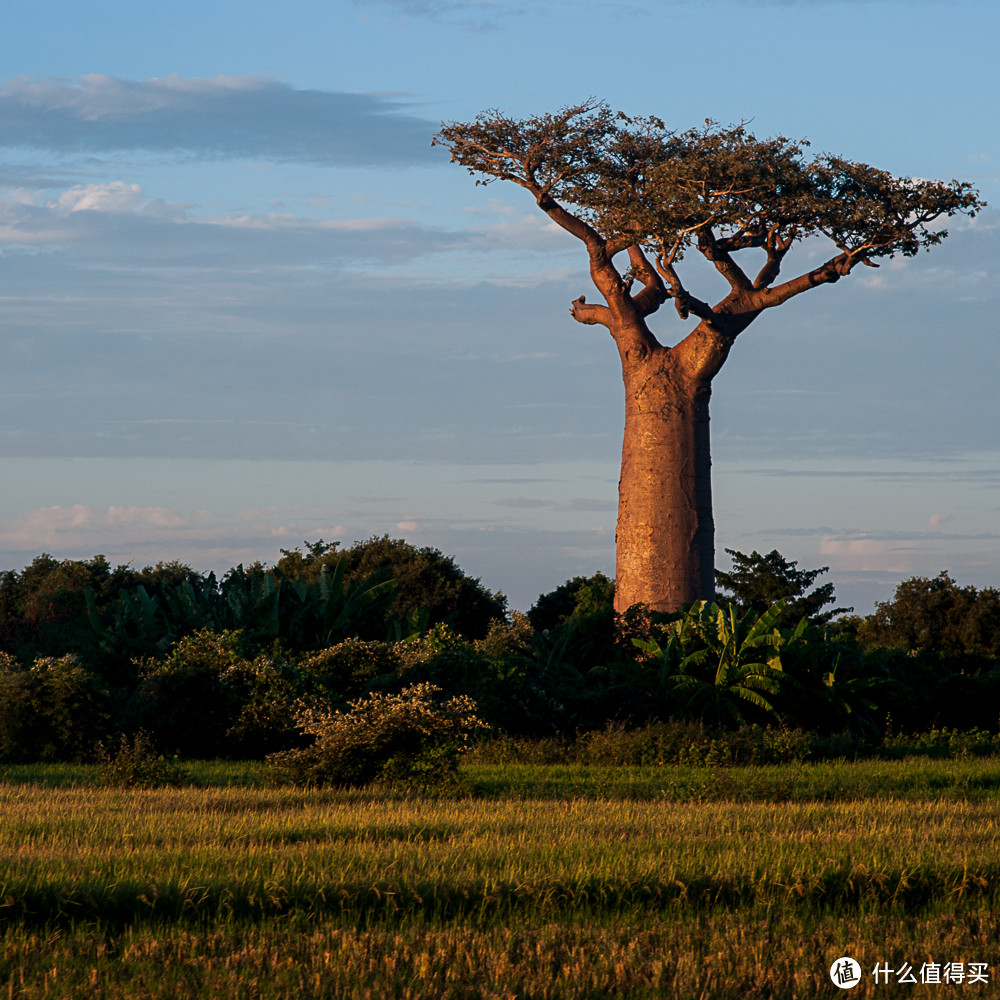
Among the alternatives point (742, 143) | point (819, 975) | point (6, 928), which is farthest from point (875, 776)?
point (742, 143)

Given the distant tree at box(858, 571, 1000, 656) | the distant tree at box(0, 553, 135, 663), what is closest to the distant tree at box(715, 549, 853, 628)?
the distant tree at box(858, 571, 1000, 656)

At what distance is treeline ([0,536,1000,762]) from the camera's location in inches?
688

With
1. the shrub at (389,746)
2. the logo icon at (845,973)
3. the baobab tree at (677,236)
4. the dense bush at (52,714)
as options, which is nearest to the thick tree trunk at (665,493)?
the baobab tree at (677,236)

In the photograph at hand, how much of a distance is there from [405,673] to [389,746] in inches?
176

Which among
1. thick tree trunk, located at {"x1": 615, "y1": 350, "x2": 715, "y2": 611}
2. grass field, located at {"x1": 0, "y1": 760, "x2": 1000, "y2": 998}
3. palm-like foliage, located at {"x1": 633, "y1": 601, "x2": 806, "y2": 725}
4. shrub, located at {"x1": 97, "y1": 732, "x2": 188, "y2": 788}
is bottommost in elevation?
shrub, located at {"x1": 97, "y1": 732, "x2": 188, "y2": 788}

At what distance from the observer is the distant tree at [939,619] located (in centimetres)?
3791

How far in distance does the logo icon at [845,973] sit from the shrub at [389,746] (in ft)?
25.8

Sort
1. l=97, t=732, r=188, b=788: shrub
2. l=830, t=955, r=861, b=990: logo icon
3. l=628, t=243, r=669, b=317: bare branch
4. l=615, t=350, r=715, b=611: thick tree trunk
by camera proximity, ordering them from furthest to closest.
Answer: l=628, t=243, r=669, b=317: bare branch
l=615, t=350, r=715, b=611: thick tree trunk
l=97, t=732, r=188, b=788: shrub
l=830, t=955, r=861, b=990: logo icon

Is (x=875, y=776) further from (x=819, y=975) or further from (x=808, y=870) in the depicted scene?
(x=819, y=975)

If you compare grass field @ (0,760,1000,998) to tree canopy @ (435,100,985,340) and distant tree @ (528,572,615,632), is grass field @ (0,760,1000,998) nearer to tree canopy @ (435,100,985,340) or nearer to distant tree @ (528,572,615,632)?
tree canopy @ (435,100,985,340)

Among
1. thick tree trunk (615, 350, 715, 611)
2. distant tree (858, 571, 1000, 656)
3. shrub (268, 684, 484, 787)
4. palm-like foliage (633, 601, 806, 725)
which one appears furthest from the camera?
distant tree (858, 571, 1000, 656)

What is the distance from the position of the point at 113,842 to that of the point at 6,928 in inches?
89.8

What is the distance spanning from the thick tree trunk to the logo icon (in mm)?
19561

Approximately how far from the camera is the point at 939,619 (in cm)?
3919
